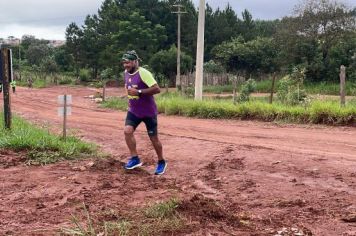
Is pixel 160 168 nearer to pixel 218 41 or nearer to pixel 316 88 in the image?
pixel 316 88

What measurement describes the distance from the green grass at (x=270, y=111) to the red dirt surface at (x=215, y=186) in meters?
2.50

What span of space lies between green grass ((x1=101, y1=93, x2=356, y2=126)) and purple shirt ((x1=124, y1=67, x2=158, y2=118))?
700 cm

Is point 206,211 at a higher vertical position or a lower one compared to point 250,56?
lower

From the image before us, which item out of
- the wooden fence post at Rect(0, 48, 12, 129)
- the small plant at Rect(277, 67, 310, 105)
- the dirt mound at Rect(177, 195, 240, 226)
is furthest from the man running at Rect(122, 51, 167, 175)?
the small plant at Rect(277, 67, 310, 105)

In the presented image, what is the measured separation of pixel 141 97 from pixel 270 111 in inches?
310

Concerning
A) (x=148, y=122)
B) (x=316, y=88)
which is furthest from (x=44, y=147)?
(x=316, y=88)

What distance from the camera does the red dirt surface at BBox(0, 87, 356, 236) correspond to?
4965mm

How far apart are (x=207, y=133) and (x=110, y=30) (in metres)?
45.1

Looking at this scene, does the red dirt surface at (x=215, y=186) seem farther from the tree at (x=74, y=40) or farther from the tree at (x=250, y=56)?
the tree at (x=74, y=40)

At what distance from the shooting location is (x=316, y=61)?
38000mm

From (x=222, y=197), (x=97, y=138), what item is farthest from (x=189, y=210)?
(x=97, y=138)

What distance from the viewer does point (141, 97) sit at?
729cm

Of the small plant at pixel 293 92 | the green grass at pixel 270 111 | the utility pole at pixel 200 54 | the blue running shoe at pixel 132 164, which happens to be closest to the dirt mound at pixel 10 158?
the blue running shoe at pixel 132 164

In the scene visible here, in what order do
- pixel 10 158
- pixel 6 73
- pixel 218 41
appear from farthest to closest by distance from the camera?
pixel 218 41, pixel 6 73, pixel 10 158
